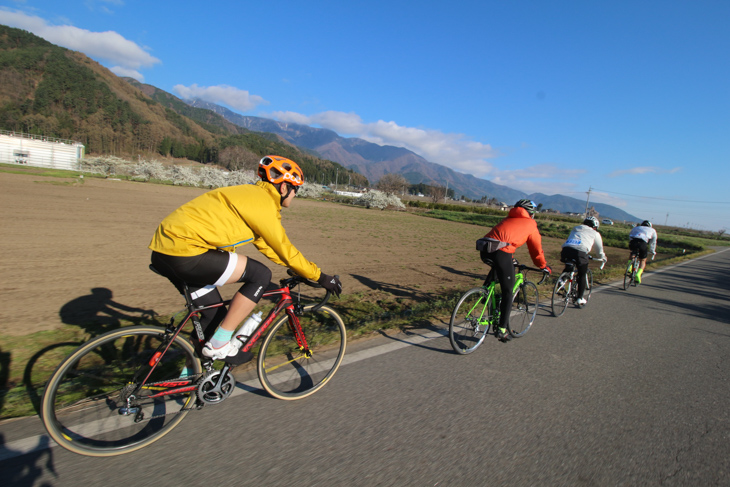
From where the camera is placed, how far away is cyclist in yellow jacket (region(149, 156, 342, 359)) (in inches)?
98.3

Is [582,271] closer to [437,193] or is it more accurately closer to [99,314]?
[99,314]

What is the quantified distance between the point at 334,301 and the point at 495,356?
306 cm

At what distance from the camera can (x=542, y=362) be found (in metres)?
4.15

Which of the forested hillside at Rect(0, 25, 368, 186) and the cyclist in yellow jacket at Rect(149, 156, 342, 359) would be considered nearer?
the cyclist in yellow jacket at Rect(149, 156, 342, 359)

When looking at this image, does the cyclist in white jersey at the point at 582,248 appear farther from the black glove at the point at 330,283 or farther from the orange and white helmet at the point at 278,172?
the orange and white helmet at the point at 278,172

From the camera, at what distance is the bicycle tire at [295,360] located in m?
3.03

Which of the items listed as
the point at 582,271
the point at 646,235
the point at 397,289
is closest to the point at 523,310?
the point at 582,271

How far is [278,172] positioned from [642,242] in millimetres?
11268

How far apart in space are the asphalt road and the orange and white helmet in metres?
1.85

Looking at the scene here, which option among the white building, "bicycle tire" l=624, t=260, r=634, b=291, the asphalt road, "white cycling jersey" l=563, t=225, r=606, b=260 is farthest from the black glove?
the white building

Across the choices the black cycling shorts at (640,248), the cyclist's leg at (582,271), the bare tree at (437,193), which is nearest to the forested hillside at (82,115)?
the bare tree at (437,193)

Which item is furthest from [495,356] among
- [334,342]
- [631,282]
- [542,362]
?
[631,282]

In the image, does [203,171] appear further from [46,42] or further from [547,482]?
[46,42]

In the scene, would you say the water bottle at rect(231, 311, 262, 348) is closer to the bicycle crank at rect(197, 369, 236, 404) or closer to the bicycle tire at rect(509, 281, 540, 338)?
the bicycle crank at rect(197, 369, 236, 404)
